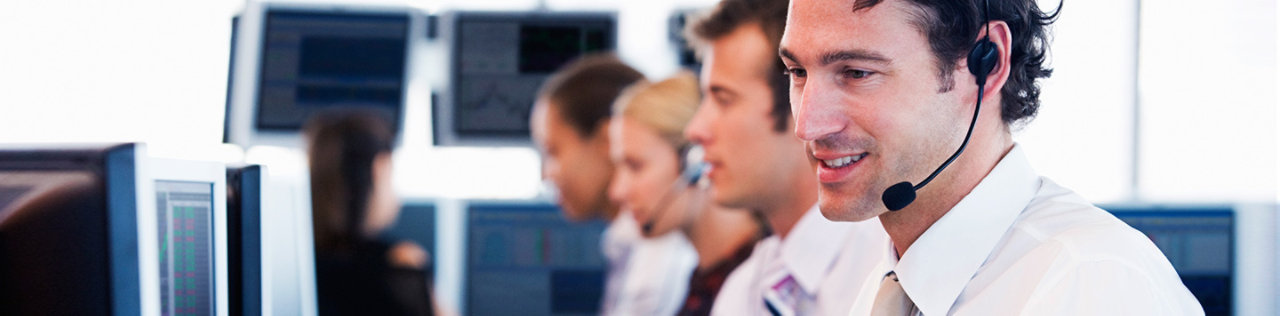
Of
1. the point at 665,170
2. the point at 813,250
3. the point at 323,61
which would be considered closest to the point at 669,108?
the point at 665,170

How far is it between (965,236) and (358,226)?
98.3 inches

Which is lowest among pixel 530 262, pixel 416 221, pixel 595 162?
pixel 530 262

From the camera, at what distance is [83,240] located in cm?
80

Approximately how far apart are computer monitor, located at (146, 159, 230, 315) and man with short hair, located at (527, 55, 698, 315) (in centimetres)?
149

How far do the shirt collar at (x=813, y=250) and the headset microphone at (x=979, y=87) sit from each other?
48cm

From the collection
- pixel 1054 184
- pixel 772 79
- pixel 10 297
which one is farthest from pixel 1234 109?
pixel 10 297

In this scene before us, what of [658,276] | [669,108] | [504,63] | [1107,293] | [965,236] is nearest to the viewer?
[1107,293]

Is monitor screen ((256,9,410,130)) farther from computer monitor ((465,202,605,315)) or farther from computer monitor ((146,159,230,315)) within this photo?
computer monitor ((146,159,230,315))

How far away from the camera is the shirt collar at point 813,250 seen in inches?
56.2

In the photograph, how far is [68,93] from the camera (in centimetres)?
379

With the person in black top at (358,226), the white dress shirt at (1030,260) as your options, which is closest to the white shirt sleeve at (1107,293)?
the white dress shirt at (1030,260)

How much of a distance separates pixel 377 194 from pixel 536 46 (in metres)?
0.80

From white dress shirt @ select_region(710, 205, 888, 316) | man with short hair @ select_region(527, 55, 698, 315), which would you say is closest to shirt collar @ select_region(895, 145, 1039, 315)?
white dress shirt @ select_region(710, 205, 888, 316)

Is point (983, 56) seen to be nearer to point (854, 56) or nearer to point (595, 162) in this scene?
point (854, 56)
